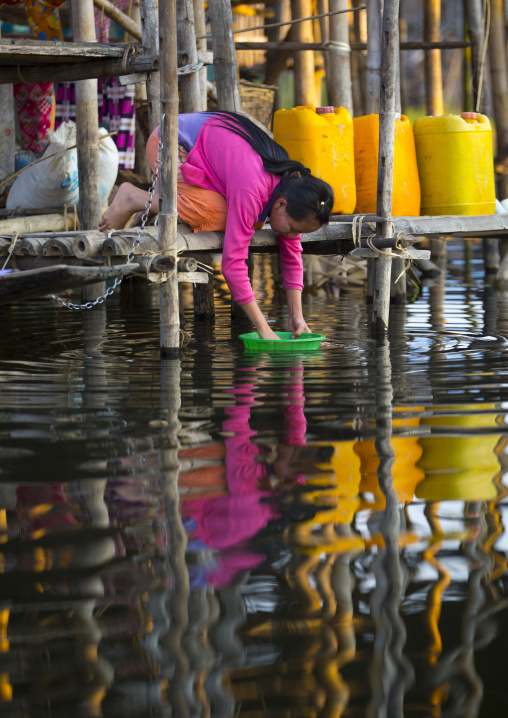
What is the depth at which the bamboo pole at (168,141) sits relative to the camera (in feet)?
14.5

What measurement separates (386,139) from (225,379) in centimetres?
210

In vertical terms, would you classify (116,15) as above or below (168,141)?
above

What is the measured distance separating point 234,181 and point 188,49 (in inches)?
61.4

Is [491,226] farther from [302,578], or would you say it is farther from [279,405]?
[302,578]

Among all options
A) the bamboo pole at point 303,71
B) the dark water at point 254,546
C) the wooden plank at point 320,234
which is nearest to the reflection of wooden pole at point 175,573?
the dark water at point 254,546

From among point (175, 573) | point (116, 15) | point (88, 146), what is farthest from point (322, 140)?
point (175, 573)

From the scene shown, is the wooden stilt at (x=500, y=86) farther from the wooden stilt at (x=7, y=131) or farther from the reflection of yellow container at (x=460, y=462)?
the reflection of yellow container at (x=460, y=462)

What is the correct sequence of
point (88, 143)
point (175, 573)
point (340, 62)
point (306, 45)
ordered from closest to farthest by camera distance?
point (175, 573) → point (88, 143) → point (340, 62) → point (306, 45)

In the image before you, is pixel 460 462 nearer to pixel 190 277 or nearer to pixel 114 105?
pixel 190 277

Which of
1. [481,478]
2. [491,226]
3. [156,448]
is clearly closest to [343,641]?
[481,478]

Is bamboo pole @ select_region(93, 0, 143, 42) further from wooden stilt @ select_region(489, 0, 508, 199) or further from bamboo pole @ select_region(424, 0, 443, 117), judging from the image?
bamboo pole @ select_region(424, 0, 443, 117)

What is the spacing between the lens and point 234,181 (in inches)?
186

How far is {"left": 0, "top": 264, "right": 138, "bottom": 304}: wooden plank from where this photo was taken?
3467 millimetres

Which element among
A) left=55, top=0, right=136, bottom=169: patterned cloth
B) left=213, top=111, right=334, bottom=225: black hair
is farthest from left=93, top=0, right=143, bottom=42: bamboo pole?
left=213, top=111, right=334, bottom=225: black hair
